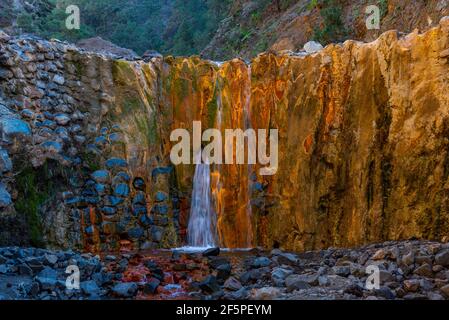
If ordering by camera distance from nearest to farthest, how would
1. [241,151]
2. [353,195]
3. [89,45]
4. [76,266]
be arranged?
[76,266] < [353,195] < [241,151] < [89,45]

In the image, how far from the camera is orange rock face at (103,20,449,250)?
849 centimetres

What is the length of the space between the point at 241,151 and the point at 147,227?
2.37 m

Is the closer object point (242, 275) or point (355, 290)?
point (355, 290)

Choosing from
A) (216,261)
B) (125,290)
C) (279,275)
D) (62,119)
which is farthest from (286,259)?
(62,119)

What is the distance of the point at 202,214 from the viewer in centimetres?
1059

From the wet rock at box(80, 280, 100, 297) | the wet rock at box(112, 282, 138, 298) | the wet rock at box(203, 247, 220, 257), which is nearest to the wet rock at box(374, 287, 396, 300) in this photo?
the wet rock at box(112, 282, 138, 298)

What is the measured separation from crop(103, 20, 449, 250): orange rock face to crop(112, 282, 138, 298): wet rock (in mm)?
3567

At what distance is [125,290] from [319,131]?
474cm

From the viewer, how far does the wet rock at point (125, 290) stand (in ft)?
21.8

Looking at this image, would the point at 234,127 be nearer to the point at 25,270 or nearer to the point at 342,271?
the point at 342,271

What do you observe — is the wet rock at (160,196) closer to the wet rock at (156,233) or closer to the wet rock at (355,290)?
the wet rock at (156,233)

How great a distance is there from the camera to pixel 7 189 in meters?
8.59
